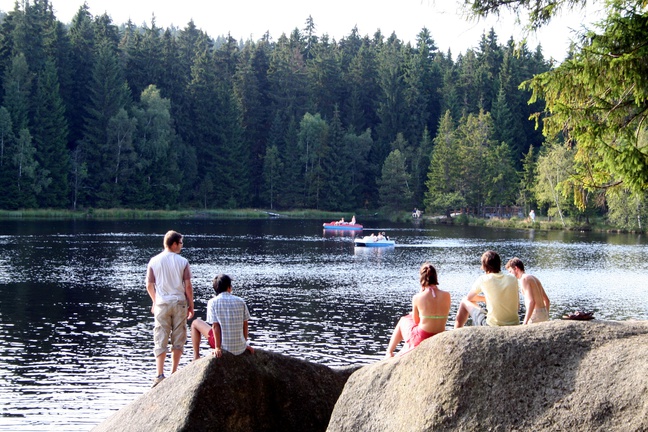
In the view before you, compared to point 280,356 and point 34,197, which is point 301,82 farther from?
point 280,356

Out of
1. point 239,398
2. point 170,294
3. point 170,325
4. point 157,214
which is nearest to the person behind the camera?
point 239,398

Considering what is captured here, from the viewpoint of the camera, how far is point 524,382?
581 cm

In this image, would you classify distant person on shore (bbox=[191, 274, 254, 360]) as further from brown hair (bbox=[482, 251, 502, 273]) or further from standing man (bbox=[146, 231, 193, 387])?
brown hair (bbox=[482, 251, 502, 273])

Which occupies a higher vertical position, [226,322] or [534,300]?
[534,300]

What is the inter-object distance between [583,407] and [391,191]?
300ft

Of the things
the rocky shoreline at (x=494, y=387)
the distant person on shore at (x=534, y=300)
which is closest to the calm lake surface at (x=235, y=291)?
the rocky shoreline at (x=494, y=387)

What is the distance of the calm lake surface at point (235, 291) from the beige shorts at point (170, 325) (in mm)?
4891

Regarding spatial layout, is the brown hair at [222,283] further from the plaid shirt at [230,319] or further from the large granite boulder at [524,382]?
the large granite boulder at [524,382]

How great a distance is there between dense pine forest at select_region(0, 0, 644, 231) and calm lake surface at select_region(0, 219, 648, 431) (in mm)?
19101

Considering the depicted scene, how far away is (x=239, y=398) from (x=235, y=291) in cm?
2232

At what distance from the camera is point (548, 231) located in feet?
248

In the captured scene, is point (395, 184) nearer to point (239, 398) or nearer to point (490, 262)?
point (490, 262)

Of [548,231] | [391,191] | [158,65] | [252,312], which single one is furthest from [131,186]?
[252,312]

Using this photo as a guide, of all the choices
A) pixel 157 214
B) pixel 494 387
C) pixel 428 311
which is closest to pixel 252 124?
pixel 157 214
